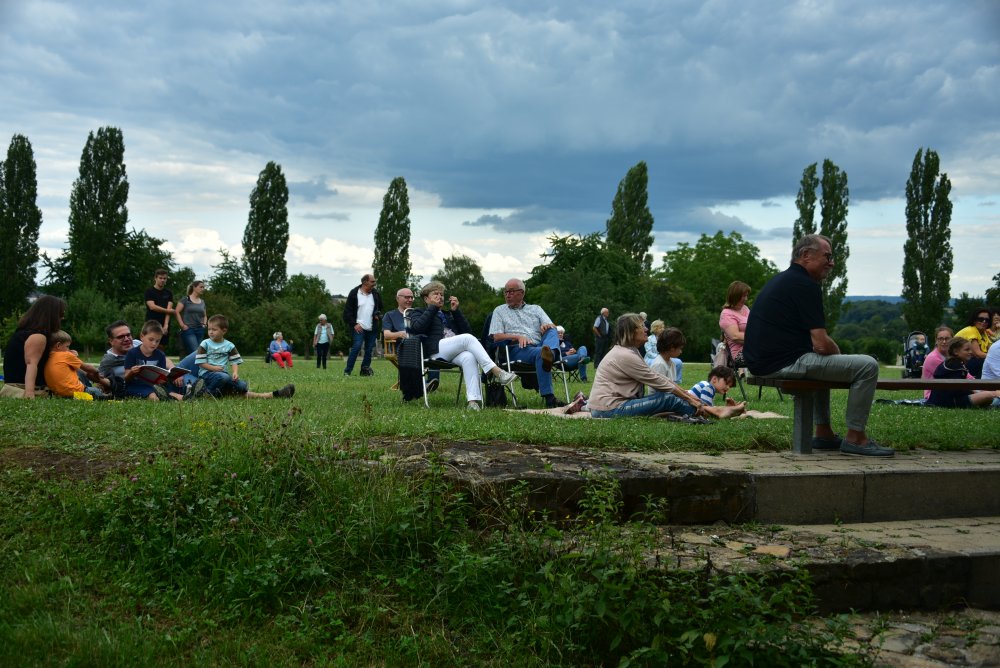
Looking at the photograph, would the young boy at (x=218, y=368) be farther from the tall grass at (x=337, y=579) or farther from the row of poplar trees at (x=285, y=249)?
the row of poplar trees at (x=285, y=249)

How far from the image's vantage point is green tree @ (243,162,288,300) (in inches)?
2645

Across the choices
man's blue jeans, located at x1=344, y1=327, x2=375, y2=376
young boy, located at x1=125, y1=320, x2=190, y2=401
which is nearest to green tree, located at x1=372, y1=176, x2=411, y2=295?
man's blue jeans, located at x1=344, y1=327, x2=375, y2=376

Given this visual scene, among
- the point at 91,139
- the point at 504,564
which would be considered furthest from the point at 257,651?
the point at 91,139

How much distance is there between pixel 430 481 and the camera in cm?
495

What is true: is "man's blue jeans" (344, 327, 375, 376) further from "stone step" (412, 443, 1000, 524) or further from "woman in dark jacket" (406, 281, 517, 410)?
"stone step" (412, 443, 1000, 524)

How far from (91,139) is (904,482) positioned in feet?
211

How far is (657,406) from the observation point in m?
8.44

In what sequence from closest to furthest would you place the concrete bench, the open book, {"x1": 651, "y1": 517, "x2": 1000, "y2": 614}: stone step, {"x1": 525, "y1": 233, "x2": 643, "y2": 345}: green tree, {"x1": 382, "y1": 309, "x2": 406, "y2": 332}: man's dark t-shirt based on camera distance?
1. {"x1": 651, "y1": 517, "x2": 1000, "y2": 614}: stone step
2. the concrete bench
3. the open book
4. {"x1": 382, "y1": 309, "x2": 406, "y2": 332}: man's dark t-shirt
5. {"x1": 525, "y1": 233, "x2": 643, "y2": 345}: green tree

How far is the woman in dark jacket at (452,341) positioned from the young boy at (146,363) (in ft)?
9.54

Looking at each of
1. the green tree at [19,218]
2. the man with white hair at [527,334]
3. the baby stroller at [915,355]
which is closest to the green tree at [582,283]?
the green tree at [19,218]

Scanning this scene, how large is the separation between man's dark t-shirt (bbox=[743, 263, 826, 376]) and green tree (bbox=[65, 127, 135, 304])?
5857 centimetres

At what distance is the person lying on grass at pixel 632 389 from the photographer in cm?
846

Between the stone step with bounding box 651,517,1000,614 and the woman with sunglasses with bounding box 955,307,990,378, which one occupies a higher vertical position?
the woman with sunglasses with bounding box 955,307,990,378

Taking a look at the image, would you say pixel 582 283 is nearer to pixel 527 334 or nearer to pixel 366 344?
pixel 366 344
